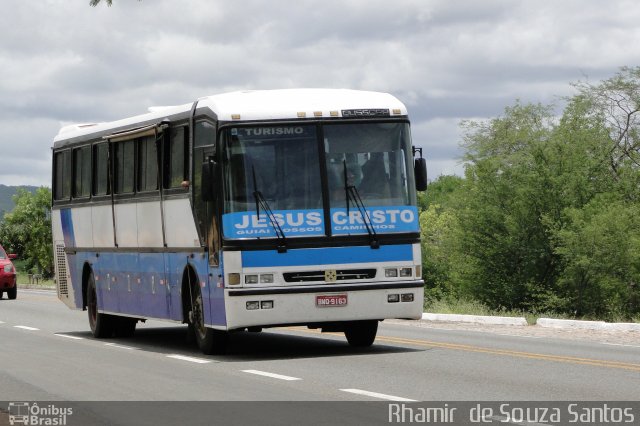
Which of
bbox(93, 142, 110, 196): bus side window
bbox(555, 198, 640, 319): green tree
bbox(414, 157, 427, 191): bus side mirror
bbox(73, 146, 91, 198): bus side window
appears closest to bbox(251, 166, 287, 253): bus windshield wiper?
bbox(414, 157, 427, 191): bus side mirror

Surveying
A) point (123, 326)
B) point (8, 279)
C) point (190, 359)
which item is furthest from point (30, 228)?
point (190, 359)

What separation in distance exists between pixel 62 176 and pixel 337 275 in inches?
353

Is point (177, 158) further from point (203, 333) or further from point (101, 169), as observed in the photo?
point (101, 169)

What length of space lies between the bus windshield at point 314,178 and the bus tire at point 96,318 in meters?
6.65

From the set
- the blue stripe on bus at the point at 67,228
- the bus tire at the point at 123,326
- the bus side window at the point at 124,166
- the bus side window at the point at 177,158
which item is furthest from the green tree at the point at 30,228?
the bus side window at the point at 177,158

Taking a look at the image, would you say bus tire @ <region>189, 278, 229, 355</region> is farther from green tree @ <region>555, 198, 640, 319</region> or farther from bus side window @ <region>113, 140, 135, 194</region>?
green tree @ <region>555, 198, 640, 319</region>

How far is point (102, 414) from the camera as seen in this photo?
11.5 m

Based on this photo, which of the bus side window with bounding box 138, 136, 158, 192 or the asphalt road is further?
the bus side window with bounding box 138, 136, 158, 192

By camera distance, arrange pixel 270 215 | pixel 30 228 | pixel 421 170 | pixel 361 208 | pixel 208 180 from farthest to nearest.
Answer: pixel 30 228, pixel 421 170, pixel 361 208, pixel 270 215, pixel 208 180

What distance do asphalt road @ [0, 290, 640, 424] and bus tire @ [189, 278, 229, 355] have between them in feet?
0.63

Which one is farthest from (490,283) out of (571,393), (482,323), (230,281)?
(571,393)

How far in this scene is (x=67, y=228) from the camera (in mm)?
24391

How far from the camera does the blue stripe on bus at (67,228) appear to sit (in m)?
24.1

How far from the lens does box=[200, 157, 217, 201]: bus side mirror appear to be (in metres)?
16.6
